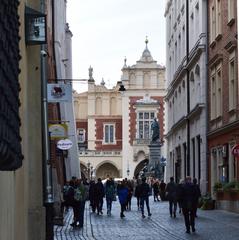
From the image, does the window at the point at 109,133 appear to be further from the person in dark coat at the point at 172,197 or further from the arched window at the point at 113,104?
the person in dark coat at the point at 172,197

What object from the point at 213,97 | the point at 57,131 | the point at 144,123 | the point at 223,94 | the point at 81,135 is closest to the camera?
the point at 57,131

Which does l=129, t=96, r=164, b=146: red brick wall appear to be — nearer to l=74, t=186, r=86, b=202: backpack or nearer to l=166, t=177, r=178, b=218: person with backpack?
l=166, t=177, r=178, b=218: person with backpack

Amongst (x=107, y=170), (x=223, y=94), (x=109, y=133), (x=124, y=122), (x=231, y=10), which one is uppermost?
(x=231, y=10)

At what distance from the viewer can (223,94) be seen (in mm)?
38250

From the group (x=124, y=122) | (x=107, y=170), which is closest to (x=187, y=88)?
(x=124, y=122)

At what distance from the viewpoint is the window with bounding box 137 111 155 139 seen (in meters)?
98.1

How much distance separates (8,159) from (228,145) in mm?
30158

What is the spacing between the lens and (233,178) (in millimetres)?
35969

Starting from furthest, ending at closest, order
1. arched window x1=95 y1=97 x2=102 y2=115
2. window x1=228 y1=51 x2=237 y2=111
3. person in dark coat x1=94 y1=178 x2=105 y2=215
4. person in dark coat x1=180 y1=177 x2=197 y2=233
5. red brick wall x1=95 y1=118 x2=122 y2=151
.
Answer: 1. arched window x1=95 y1=97 x2=102 y2=115
2. red brick wall x1=95 y1=118 x2=122 y2=151
3. person in dark coat x1=94 y1=178 x2=105 y2=215
4. window x1=228 y1=51 x2=237 y2=111
5. person in dark coat x1=180 y1=177 x2=197 y2=233

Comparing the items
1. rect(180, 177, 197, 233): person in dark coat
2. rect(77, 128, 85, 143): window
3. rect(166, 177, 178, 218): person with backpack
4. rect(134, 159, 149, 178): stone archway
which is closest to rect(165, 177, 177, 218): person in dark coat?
rect(166, 177, 178, 218): person with backpack

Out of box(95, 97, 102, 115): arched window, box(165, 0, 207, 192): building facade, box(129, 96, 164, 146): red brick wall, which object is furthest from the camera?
box(95, 97, 102, 115): arched window

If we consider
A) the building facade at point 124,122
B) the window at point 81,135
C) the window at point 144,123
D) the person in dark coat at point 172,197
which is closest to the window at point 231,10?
the person in dark coat at point 172,197

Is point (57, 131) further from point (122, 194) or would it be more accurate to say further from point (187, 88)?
point (187, 88)

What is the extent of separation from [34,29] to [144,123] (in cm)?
8382
